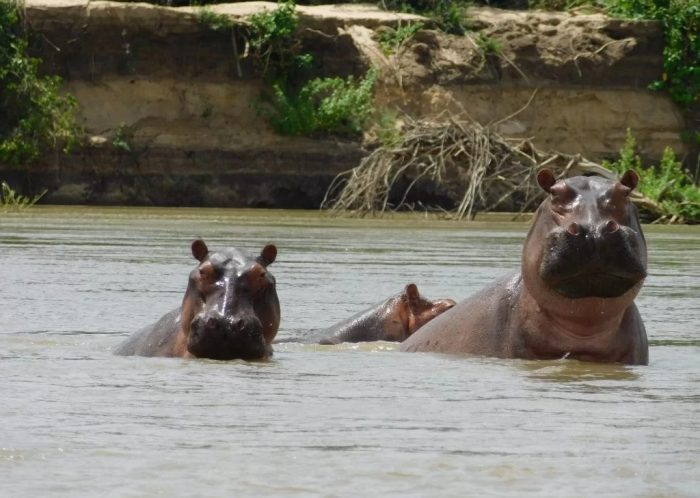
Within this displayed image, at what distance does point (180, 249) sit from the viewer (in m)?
13.3

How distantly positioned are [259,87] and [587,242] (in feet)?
64.4

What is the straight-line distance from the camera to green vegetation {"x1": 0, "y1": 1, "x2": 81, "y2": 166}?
2359cm

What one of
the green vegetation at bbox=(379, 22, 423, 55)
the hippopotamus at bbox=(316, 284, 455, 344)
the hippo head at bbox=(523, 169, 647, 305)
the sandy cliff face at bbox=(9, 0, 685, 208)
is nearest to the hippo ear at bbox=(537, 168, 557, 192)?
the hippo head at bbox=(523, 169, 647, 305)

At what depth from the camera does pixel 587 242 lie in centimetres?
581

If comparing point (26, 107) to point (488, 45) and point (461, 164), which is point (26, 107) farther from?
point (488, 45)

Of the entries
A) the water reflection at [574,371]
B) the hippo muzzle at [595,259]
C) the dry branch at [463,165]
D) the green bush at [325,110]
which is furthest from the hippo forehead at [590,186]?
the green bush at [325,110]

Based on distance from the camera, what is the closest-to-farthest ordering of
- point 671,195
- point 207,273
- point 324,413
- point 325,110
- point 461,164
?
point 324,413, point 207,273, point 671,195, point 461,164, point 325,110

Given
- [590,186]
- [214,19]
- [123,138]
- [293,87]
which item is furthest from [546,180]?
[293,87]

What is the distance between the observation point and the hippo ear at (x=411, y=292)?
768cm

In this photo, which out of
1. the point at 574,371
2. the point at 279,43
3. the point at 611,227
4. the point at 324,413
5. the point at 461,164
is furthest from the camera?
the point at 279,43

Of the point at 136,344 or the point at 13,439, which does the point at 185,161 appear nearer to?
the point at 136,344

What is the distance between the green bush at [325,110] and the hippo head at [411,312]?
53.4ft

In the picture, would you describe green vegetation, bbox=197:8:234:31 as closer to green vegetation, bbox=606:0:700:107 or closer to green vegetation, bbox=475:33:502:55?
green vegetation, bbox=475:33:502:55

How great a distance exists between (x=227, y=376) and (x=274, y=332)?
2.58 ft
